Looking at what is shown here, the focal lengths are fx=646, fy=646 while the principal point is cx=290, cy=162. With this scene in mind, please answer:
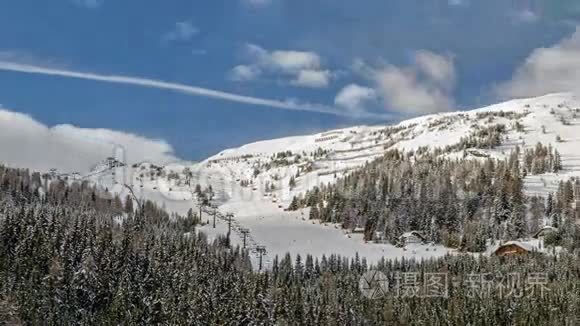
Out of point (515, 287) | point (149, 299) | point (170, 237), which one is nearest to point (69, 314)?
point (149, 299)

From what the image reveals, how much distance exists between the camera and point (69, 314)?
120 meters

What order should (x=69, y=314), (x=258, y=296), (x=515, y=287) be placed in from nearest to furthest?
1. (x=69, y=314)
2. (x=258, y=296)
3. (x=515, y=287)

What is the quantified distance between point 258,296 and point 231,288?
499 inches

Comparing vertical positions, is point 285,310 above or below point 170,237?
below

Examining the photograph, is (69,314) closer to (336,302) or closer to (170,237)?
(336,302)

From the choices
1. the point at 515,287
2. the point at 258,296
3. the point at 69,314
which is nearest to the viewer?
the point at 69,314

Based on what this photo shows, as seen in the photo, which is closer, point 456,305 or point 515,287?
point 456,305

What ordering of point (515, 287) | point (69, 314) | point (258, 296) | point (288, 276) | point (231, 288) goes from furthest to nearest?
1. point (288, 276)
2. point (515, 287)
3. point (231, 288)
4. point (258, 296)
5. point (69, 314)

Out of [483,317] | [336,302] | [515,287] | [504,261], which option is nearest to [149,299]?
[336,302]

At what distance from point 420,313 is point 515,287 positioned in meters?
29.0

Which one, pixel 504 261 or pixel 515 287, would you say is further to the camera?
pixel 504 261

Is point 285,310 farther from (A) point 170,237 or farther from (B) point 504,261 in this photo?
(B) point 504,261

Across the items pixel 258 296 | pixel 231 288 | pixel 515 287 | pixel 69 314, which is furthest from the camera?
pixel 515 287

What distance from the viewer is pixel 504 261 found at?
18188 cm
